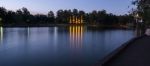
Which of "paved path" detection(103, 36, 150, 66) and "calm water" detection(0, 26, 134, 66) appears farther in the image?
"calm water" detection(0, 26, 134, 66)

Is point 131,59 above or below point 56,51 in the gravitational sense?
above

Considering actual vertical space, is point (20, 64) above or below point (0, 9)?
below

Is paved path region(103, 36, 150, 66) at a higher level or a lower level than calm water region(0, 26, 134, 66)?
higher

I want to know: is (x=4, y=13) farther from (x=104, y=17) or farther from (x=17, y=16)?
(x=104, y=17)

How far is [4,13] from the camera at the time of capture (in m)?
145

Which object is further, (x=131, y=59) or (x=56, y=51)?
(x=56, y=51)

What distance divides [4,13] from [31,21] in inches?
1241

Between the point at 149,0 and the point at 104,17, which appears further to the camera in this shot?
the point at 104,17

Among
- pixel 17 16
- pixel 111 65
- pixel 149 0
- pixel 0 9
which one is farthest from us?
pixel 17 16

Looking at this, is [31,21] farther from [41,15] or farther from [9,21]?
[9,21]

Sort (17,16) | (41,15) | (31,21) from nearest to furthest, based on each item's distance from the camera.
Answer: (17,16)
(31,21)
(41,15)

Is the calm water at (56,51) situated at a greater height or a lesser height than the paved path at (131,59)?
lesser

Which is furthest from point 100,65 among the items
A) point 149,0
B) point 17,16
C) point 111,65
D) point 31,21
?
point 31,21

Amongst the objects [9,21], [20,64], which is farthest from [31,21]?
[20,64]
